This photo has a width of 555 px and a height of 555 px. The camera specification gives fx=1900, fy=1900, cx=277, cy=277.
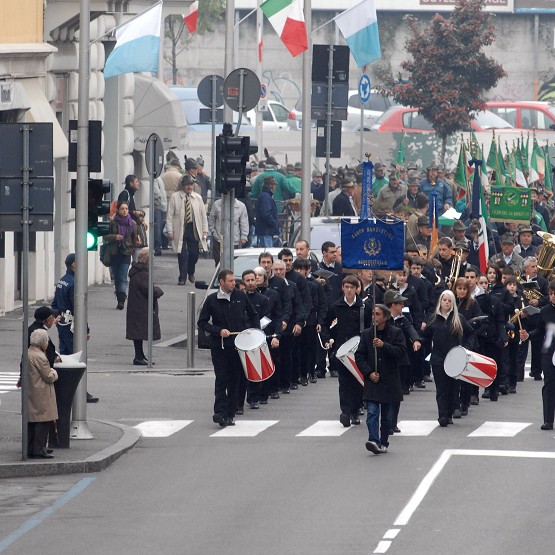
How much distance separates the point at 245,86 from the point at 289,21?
5.62m

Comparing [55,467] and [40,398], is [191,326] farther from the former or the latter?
[55,467]

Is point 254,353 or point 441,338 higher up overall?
point 441,338

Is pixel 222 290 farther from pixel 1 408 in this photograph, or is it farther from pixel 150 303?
pixel 150 303

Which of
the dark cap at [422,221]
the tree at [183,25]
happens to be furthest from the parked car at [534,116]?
the dark cap at [422,221]

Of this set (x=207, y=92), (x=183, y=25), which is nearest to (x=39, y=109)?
(x=207, y=92)

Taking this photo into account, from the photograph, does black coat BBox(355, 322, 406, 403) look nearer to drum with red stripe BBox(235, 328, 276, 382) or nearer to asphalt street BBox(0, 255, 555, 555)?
asphalt street BBox(0, 255, 555, 555)

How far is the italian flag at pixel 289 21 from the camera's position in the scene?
104 feet

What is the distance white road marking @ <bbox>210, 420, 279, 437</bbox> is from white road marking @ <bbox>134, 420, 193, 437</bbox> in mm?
509

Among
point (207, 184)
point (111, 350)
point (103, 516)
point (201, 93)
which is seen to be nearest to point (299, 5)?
point (201, 93)

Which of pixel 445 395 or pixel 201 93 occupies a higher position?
pixel 201 93

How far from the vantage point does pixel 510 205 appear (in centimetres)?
3216

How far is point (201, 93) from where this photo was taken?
3550 centimetres

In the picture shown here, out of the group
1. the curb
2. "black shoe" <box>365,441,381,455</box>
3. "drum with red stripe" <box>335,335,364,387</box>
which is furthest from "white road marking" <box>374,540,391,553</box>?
"drum with red stripe" <box>335,335,364,387</box>

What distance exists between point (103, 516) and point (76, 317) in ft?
14.9
